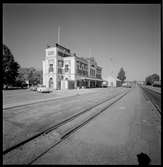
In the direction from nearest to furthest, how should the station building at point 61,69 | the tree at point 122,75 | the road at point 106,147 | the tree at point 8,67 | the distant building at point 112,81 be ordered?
1. the road at point 106,147
2. the tree at point 8,67
3. the station building at point 61,69
4. the distant building at point 112,81
5. the tree at point 122,75

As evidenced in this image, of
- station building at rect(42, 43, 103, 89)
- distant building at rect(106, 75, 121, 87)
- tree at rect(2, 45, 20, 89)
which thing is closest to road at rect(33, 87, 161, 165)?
station building at rect(42, 43, 103, 89)

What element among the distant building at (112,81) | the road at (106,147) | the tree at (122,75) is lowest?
the road at (106,147)

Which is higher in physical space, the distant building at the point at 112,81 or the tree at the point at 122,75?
the tree at the point at 122,75

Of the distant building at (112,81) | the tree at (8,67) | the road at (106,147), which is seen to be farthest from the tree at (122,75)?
the road at (106,147)

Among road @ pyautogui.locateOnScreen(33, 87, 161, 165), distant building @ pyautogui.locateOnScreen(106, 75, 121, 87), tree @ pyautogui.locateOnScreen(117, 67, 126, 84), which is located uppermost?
tree @ pyautogui.locateOnScreen(117, 67, 126, 84)

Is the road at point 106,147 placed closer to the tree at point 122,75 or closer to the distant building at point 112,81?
the distant building at point 112,81

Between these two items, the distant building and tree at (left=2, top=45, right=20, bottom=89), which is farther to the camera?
the distant building

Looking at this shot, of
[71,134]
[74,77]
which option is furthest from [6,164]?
[74,77]

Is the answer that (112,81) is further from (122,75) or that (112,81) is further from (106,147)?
(106,147)

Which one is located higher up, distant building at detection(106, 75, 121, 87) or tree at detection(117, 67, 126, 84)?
tree at detection(117, 67, 126, 84)

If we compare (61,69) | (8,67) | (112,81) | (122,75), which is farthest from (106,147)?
(122,75)

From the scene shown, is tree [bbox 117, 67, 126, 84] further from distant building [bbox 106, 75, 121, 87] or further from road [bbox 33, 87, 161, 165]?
road [bbox 33, 87, 161, 165]

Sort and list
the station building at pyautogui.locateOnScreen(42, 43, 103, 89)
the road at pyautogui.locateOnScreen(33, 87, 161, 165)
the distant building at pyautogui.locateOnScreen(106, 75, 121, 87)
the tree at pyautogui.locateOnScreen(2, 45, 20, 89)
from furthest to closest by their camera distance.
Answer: the distant building at pyautogui.locateOnScreen(106, 75, 121, 87) < the station building at pyautogui.locateOnScreen(42, 43, 103, 89) < the tree at pyautogui.locateOnScreen(2, 45, 20, 89) < the road at pyautogui.locateOnScreen(33, 87, 161, 165)

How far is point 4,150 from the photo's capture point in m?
3.31
